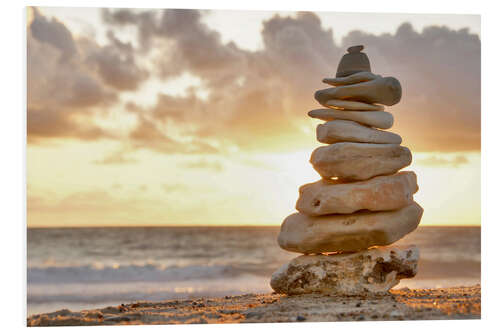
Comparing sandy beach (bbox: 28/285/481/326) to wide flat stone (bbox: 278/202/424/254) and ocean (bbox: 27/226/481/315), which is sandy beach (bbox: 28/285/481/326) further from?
ocean (bbox: 27/226/481/315)

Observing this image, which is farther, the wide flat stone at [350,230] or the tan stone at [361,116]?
the tan stone at [361,116]

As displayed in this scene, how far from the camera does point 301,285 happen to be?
9219 mm

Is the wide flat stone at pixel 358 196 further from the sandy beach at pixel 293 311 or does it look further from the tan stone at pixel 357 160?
the sandy beach at pixel 293 311

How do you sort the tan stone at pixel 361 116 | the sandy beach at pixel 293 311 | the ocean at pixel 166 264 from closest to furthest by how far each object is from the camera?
the sandy beach at pixel 293 311
the tan stone at pixel 361 116
the ocean at pixel 166 264

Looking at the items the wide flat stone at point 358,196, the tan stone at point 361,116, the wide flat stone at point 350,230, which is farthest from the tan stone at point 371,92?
the wide flat stone at point 350,230

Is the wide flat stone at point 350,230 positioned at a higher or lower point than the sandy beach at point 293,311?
higher

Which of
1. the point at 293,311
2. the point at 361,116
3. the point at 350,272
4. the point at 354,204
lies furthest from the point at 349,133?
the point at 293,311

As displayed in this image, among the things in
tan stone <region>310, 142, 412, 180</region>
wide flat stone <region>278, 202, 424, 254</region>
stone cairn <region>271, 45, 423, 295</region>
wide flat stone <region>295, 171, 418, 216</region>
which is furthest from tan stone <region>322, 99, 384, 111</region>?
wide flat stone <region>278, 202, 424, 254</region>

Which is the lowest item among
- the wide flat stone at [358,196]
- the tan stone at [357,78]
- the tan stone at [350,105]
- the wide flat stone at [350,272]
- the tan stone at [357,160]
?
the wide flat stone at [350,272]

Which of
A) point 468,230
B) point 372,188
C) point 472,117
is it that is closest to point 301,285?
point 372,188

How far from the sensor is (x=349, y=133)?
9297mm

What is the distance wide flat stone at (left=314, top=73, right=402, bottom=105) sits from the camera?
936cm

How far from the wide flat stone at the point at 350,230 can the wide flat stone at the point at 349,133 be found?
121 cm

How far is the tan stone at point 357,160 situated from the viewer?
9.07 metres
